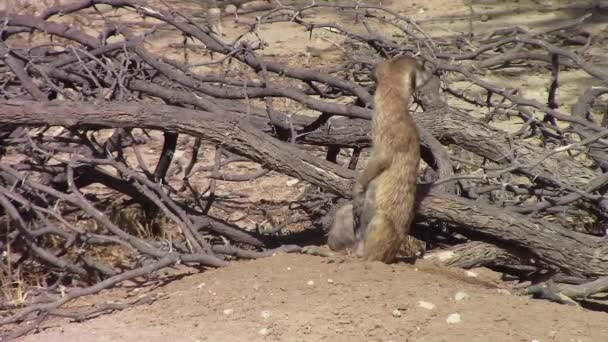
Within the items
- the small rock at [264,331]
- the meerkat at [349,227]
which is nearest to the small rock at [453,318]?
the small rock at [264,331]

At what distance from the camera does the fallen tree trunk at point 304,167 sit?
5152 millimetres

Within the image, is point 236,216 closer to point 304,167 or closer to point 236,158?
point 236,158

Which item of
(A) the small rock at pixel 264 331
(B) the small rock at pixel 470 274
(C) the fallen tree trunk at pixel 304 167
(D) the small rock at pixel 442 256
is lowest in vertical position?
(B) the small rock at pixel 470 274

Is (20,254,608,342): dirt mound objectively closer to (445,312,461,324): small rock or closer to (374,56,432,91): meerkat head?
(445,312,461,324): small rock

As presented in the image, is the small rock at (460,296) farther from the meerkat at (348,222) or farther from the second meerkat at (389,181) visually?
the meerkat at (348,222)

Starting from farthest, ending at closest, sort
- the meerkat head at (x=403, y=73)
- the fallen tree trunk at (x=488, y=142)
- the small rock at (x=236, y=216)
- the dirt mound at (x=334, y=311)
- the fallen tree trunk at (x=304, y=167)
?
the small rock at (x=236, y=216) → the fallen tree trunk at (x=488, y=142) → the meerkat head at (x=403, y=73) → the fallen tree trunk at (x=304, y=167) → the dirt mound at (x=334, y=311)

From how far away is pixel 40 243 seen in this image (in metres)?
6.05

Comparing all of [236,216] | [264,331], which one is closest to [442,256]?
[264,331]

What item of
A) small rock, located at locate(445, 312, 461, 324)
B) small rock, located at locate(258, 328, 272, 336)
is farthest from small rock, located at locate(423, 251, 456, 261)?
small rock, located at locate(258, 328, 272, 336)

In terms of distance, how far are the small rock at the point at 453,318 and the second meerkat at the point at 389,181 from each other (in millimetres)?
832

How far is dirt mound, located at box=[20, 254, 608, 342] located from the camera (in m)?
4.34

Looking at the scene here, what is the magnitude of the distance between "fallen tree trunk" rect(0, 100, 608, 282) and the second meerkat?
0.15 m

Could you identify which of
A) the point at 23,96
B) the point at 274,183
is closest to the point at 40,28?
the point at 23,96

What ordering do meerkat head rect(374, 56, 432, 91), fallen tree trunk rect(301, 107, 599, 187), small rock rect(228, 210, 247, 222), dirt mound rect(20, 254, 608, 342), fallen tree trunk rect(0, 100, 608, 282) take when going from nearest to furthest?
dirt mound rect(20, 254, 608, 342) → fallen tree trunk rect(0, 100, 608, 282) → meerkat head rect(374, 56, 432, 91) → fallen tree trunk rect(301, 107, 599, 187) → small rock rect(228, 210, 247, 222)
